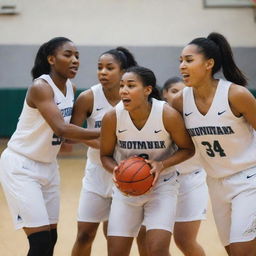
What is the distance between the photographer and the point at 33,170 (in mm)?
4199

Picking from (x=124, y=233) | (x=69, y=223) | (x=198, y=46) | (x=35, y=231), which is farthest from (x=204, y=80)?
(x=69, y=223)

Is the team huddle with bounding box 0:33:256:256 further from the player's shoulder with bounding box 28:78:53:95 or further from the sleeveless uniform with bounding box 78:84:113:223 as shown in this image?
the sleeveless uniform with bounding box 78:84:113:223

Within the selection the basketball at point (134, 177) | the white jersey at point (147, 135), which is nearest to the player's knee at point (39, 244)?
the basketball at point (134, 177)

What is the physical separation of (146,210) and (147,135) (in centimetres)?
51

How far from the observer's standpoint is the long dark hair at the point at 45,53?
4.43 m

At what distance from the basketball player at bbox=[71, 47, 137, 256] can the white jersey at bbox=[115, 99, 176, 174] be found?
518 mm

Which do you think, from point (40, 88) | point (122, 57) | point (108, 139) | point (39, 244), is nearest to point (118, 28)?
point (122, 57)

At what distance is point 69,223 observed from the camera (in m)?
6.34

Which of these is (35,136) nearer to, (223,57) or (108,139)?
(108,139)

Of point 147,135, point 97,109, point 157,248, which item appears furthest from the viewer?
point 97,109

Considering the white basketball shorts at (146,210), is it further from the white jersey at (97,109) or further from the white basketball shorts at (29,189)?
the white jersey at (97,109)

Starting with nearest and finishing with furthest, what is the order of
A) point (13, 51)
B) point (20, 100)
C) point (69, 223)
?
point (69, 223) → point (20, 100) → point (13, 51)

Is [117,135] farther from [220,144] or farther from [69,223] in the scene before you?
[69,223]

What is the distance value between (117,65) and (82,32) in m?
6.41
